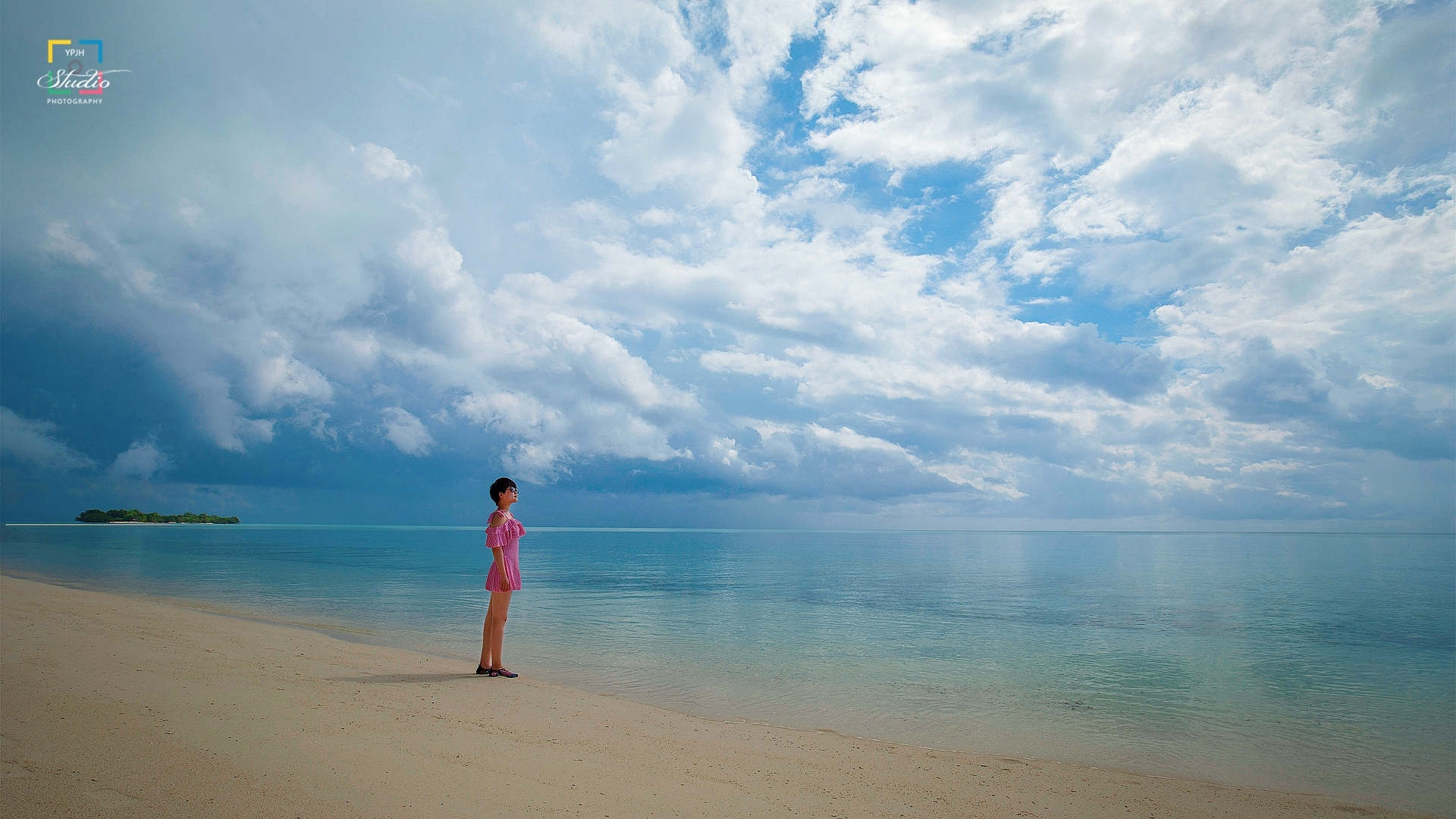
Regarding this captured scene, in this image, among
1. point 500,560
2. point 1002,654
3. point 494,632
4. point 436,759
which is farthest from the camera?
point 1002,654

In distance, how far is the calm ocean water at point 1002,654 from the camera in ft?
33.5

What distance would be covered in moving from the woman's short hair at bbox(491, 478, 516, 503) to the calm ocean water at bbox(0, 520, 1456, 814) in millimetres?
4251

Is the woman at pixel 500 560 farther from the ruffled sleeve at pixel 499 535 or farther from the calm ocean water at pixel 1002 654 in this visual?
the calm ocean water at pixel 1002 654

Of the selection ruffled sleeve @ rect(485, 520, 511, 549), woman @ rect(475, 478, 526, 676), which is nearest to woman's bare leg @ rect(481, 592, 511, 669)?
woman @ rect(475, 478, 526, 676)

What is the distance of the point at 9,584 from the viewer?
72.6ft

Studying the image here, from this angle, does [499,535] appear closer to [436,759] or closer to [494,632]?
[494,632]

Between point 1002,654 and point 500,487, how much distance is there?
550 inches

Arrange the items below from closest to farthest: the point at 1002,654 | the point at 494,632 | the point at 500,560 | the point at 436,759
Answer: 1. the point at 436,759
2. the point at 500,560
3. the point at 494,632
4. the point at 1002,654

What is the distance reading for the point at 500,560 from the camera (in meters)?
10.3

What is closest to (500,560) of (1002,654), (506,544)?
(506,544)

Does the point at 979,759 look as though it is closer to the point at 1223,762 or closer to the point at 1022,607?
the point at 1223,762

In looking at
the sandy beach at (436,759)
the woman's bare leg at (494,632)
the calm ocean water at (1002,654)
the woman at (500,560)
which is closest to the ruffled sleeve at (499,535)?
the woman at (500,560)

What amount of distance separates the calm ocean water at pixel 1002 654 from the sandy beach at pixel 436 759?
1837 millimetres

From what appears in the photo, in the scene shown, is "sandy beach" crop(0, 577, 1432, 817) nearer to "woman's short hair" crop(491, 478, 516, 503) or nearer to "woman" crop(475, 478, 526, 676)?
"woman" crop(475, 478, 526, 676)
